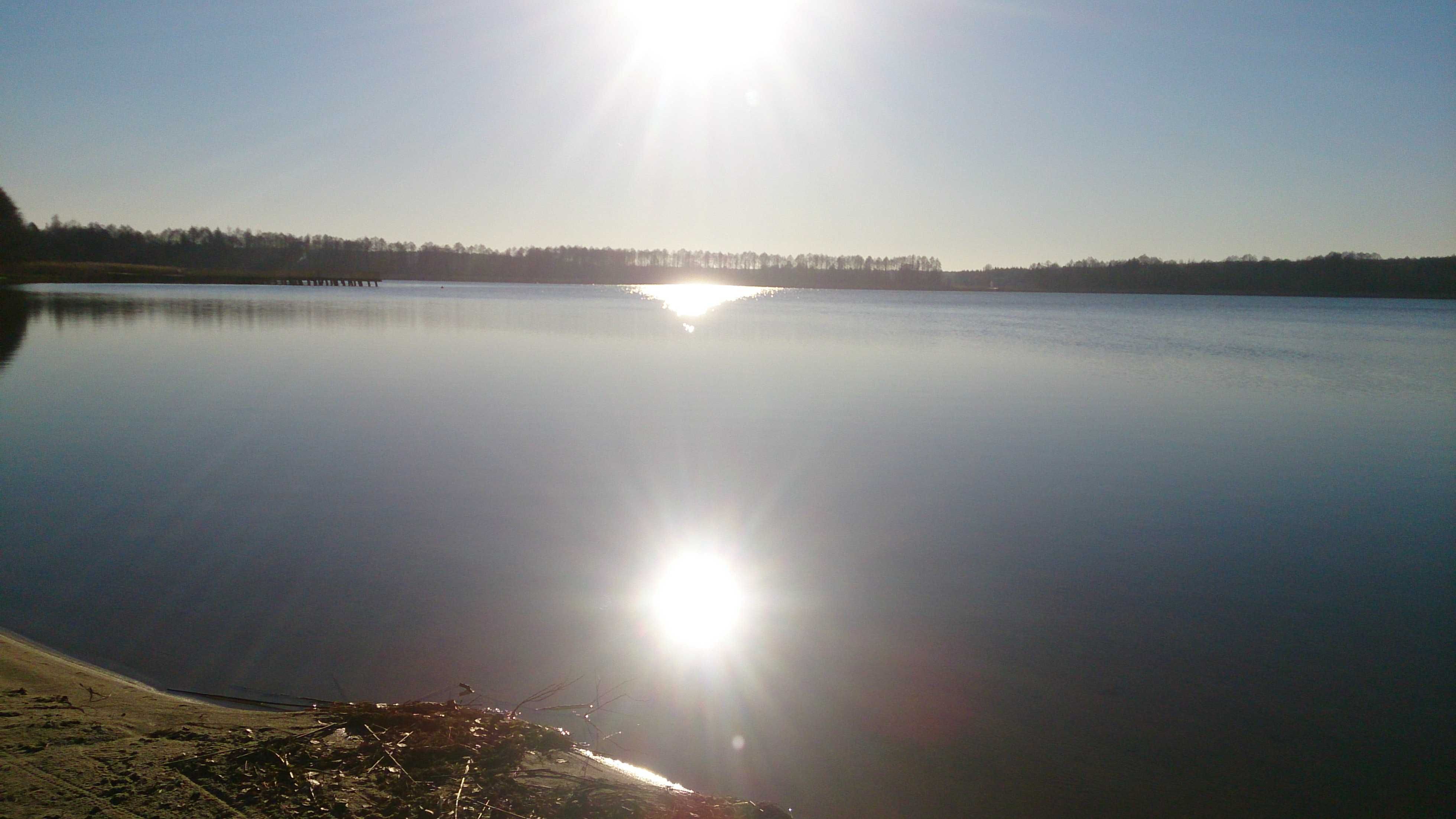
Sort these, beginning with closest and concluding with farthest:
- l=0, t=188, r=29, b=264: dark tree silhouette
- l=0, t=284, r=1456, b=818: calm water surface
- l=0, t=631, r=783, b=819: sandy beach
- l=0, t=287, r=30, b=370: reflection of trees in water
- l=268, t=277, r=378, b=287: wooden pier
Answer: l=0, t=631, r=783, b=819: sandy beach, l=0, t=284, r=1456, b=818: calm water surface, l=0, t=287, r=30, b=370: reflection of trees in water, l=0, t=188, r=29, b=264: dark tree silhouette, l=268, t=277, r=378, b=287: wooden pier

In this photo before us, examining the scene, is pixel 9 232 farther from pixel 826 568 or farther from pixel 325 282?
pixel 826 568

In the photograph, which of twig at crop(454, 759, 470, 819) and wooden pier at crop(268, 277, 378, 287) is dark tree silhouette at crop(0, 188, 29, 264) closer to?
wooden pier at crop(268, 277, 378, 287)

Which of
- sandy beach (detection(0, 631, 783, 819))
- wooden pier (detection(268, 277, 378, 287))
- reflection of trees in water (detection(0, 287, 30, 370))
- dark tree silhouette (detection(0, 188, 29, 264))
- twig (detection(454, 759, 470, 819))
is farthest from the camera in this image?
wooden pier (detection(268, 277, 378, 287))

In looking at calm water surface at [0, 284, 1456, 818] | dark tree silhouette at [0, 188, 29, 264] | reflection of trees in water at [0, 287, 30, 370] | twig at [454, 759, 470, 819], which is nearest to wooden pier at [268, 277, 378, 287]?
dark tree silhouette at [0, 188, 29, 264]

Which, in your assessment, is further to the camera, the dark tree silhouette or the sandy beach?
the dark tree silhouette

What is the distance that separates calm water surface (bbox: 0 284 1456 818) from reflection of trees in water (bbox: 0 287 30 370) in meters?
3.02

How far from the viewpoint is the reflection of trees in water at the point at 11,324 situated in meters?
17.5

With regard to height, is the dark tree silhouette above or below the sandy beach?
above

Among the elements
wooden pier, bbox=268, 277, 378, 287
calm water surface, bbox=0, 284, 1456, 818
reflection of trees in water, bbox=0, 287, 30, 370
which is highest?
wooden pier, bbox=268, 277, 378, 287

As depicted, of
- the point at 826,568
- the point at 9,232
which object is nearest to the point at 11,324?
the point at 826,568

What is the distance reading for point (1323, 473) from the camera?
9.58 meters

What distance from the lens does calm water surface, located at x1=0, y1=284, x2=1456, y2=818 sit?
4039mm

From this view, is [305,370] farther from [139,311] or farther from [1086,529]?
[139,311]

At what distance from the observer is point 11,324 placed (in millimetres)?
23953
